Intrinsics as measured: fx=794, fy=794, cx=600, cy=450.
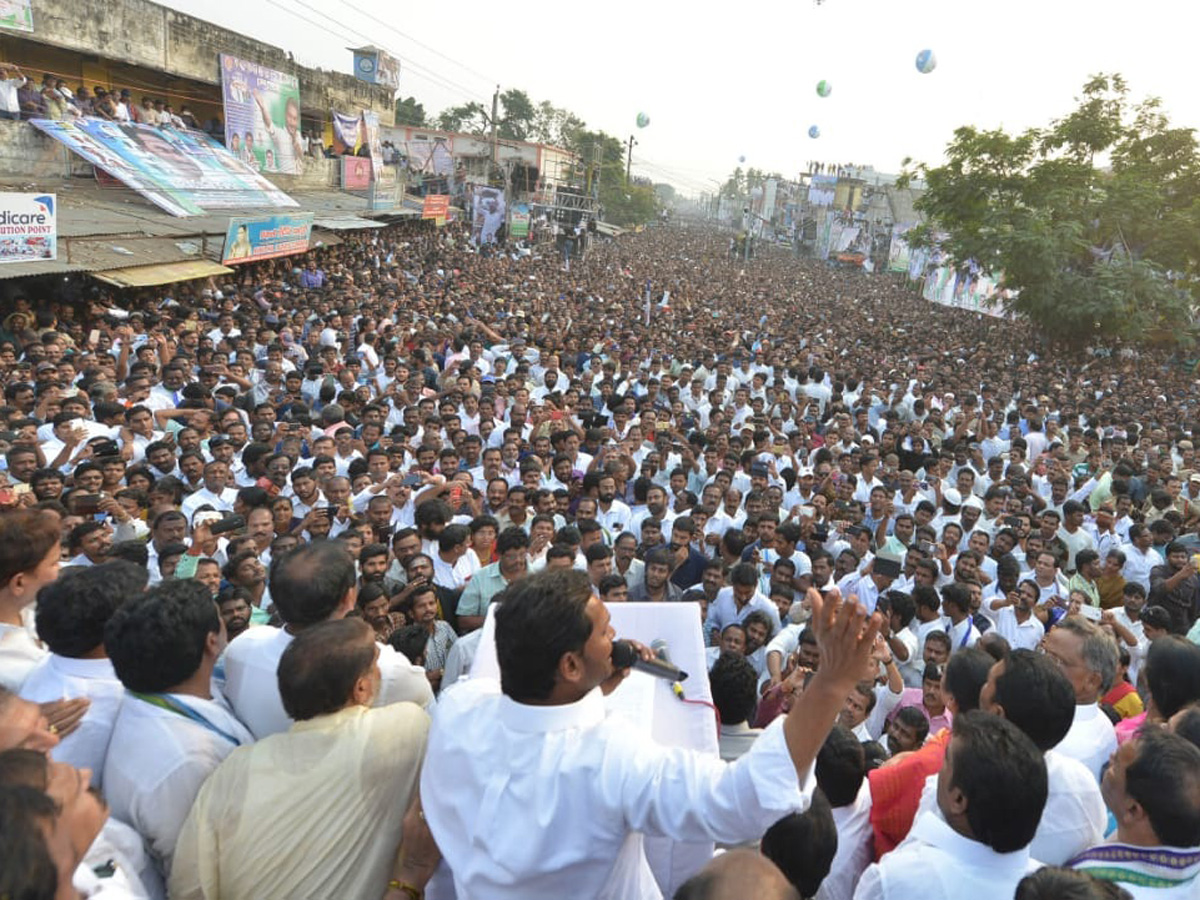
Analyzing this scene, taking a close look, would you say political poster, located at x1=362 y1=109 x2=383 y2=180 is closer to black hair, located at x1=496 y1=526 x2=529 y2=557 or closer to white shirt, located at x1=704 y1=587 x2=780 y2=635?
black hair, located at x1=496 y1=526 x2=529 y2=557

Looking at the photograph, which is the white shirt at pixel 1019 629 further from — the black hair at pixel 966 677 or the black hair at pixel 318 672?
the black hair at pixel 318 672

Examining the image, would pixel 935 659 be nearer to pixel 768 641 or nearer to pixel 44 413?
pixel 768 641

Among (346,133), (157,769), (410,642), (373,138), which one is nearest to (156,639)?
(157,769)

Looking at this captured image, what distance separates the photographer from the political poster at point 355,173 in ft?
81.3

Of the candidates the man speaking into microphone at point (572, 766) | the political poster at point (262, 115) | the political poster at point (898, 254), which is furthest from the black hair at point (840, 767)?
the political poster at point (898, 254)

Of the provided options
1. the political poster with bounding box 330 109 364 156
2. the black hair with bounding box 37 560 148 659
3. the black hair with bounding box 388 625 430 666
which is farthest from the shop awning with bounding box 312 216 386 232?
the black hair with bounding box 37 560 148 659

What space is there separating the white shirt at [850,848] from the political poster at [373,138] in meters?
26.6

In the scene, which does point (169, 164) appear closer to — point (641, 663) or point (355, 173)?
point (355, 173)

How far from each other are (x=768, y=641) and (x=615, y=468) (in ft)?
8.01

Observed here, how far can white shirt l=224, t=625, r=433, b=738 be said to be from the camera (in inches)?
83.8

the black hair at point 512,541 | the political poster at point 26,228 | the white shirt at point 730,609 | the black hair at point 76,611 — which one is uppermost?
the political poster at point 26,228

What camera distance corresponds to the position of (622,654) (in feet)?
5.57

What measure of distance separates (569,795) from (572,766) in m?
0.05

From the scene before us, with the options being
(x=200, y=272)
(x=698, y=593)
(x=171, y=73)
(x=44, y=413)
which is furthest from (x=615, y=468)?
(x=171, y=73)
